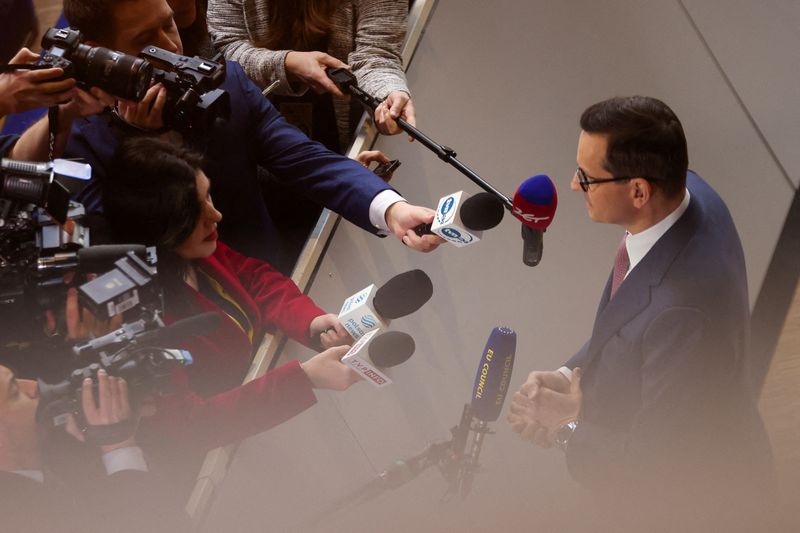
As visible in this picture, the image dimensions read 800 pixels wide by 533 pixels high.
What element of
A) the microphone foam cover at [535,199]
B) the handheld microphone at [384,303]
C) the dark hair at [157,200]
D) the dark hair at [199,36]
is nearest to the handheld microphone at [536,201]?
the microphone foam cover at [535,199]

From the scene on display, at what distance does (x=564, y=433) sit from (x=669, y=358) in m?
0.27

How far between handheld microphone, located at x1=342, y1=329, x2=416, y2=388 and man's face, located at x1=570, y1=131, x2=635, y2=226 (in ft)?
1.43

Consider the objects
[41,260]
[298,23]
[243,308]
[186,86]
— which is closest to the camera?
[41,260]

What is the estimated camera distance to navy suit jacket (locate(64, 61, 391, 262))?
1.00m

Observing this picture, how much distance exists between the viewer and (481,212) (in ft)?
3.84

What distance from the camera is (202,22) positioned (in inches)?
52.7

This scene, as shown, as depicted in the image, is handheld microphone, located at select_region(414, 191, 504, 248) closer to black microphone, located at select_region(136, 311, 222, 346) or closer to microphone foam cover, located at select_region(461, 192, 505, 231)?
microphone foam cover, located at select_region(461, 192, 505, 231)

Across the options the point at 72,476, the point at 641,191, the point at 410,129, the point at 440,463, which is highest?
the point at 641,191

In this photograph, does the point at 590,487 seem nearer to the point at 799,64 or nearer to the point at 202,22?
the point at 202,22

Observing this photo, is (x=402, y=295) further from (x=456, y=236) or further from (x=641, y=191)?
(x=641, y=191)

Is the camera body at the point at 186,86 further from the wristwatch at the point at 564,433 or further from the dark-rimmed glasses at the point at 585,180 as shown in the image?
the wristwatch at the point at 564,433

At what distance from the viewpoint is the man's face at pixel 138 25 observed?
3.40 feet

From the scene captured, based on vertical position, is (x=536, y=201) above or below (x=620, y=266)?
above

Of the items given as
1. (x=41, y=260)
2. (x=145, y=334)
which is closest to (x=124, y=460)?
(x=145, y=334)
